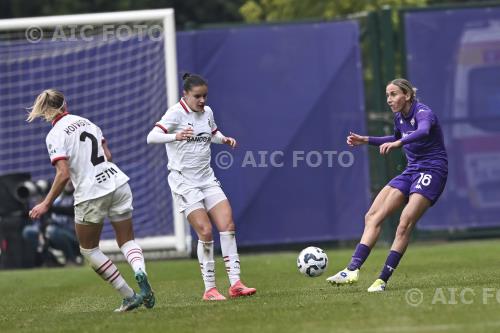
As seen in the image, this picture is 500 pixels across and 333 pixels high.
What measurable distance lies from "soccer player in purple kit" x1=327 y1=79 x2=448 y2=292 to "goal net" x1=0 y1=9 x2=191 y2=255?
26.8 feet

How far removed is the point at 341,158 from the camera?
1950cm

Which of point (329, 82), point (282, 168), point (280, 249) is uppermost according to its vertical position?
point (329, 82)

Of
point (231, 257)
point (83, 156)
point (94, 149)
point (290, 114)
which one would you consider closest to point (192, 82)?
point (94, 149)

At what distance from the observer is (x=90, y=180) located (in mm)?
10477

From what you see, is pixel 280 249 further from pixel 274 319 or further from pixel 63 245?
pixel 274 319

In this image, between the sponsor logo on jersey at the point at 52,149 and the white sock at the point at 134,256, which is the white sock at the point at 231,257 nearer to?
the white sock at the point at 134,256

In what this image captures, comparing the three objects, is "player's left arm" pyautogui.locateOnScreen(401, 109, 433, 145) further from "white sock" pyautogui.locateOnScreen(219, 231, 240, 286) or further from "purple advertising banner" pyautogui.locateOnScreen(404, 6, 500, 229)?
"purple advertising banner" pyautogui.locateOnScreen(404, 6, 500, 229)

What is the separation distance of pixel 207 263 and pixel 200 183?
78cm

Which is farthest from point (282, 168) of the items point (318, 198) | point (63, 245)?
point (63, 245)

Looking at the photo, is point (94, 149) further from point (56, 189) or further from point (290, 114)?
point (290, 114)

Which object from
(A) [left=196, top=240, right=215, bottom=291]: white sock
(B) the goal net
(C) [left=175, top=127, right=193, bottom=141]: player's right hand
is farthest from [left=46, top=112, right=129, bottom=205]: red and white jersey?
(B) the goal net

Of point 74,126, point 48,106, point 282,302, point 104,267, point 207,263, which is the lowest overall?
point 282,302

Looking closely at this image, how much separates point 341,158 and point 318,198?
81 cm

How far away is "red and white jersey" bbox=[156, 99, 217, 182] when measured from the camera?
11.5 meters
